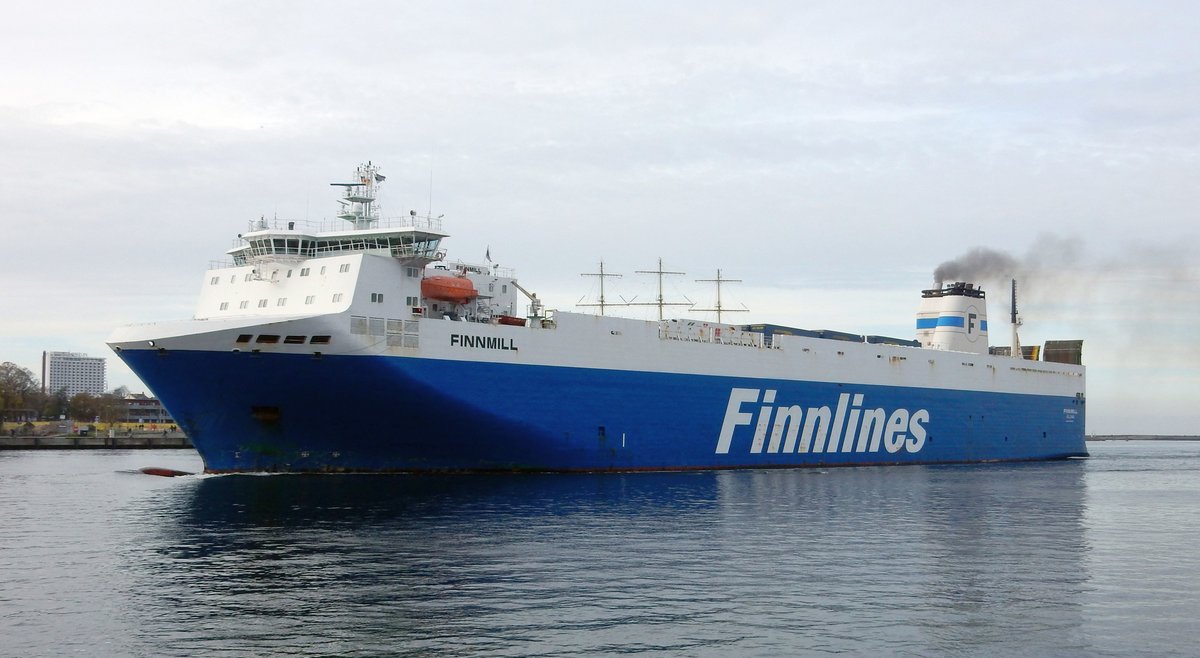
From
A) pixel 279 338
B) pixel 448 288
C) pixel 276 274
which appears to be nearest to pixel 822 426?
pixel 448 288

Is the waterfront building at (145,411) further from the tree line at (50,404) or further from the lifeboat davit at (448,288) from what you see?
the lifeboat davit at (448,288)

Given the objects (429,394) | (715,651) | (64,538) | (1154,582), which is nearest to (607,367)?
(429,394)

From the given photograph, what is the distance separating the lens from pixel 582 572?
19266 mm

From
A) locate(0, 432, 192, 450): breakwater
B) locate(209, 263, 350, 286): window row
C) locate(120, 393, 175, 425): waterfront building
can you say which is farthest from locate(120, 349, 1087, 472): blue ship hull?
locate(120, 393, 175, 425): waterfront building

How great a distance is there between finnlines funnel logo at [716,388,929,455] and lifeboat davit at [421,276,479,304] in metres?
13.1

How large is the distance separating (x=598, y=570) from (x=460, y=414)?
689 inches

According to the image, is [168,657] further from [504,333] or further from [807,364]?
[807,364]

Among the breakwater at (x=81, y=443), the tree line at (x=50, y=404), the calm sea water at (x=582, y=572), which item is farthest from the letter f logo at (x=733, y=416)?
the tree line at (x=50, y=404)

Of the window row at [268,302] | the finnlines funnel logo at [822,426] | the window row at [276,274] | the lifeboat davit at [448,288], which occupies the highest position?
the window row at [276,274]

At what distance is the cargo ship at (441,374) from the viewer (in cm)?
3428

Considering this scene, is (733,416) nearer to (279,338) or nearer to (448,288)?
(448,288)

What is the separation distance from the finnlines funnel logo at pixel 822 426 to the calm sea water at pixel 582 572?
11.4m

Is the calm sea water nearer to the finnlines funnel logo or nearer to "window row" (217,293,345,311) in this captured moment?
"window row" (217,293,345,311)

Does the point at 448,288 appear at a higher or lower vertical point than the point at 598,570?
higher
